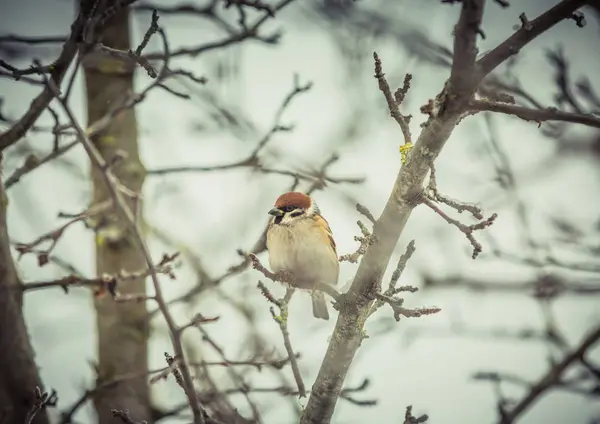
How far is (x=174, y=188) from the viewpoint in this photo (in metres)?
5.28

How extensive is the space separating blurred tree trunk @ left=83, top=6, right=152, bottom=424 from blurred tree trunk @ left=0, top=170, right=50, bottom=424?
1.05 m

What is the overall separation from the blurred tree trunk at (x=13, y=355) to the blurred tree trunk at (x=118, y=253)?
41.5 inches

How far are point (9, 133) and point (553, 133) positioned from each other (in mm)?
3124

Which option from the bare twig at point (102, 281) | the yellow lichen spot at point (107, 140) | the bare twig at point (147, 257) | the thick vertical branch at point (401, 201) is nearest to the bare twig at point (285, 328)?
the thick vertical branch at point (401, 201)

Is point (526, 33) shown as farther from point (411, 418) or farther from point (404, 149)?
point (411, 418)

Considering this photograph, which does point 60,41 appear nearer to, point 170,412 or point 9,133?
point 9,133

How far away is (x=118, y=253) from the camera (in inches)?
185

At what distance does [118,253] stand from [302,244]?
146cm

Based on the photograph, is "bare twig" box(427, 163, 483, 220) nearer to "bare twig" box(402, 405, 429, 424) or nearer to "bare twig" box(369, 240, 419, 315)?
"bare twig" box(369, 240, 419, 315)

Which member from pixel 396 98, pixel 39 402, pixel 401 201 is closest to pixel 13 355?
pixel 39 402

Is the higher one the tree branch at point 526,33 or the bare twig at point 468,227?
the tree branch at point 526,33

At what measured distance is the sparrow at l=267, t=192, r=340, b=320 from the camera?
14.8ft

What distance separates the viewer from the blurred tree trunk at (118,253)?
4395 mm

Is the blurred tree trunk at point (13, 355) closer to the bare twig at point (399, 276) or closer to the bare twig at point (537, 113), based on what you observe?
the bare twig at point (399, 276)
